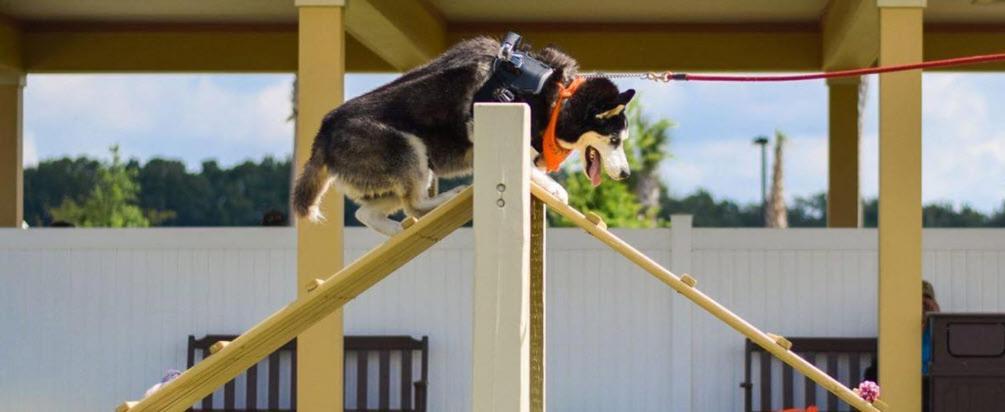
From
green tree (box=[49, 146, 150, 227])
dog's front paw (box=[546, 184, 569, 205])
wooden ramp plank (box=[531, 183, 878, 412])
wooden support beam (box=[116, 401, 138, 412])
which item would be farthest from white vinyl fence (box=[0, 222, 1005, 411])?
green tree (box=[49, 146, 150, 227])

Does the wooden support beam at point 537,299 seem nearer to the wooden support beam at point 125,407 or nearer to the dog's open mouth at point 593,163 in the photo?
the dog's open mouth at point 593,163

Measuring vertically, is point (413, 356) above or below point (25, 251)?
below

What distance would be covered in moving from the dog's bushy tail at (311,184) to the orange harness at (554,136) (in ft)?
2.48

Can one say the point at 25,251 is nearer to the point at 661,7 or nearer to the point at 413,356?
the point at 413,356

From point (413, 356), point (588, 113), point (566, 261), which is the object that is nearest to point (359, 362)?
point (413, 356)

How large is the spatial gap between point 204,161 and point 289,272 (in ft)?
93.7

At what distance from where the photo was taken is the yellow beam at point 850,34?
10.2 metres

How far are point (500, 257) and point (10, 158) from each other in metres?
10.5

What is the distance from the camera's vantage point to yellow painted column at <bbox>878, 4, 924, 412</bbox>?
30.5ft

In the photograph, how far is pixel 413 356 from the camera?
37.2 feet

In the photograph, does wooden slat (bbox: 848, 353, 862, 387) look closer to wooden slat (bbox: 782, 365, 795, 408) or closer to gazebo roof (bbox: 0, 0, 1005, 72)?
wooden slat (bbox: 782, 365, 795, 408)

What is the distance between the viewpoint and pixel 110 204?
35.0 metres

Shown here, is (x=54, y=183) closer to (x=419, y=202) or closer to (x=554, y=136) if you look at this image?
(x=419, y=202)

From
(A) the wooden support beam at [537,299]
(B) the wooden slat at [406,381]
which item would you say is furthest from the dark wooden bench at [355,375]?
(A) the wooden support beam at [537,299]
